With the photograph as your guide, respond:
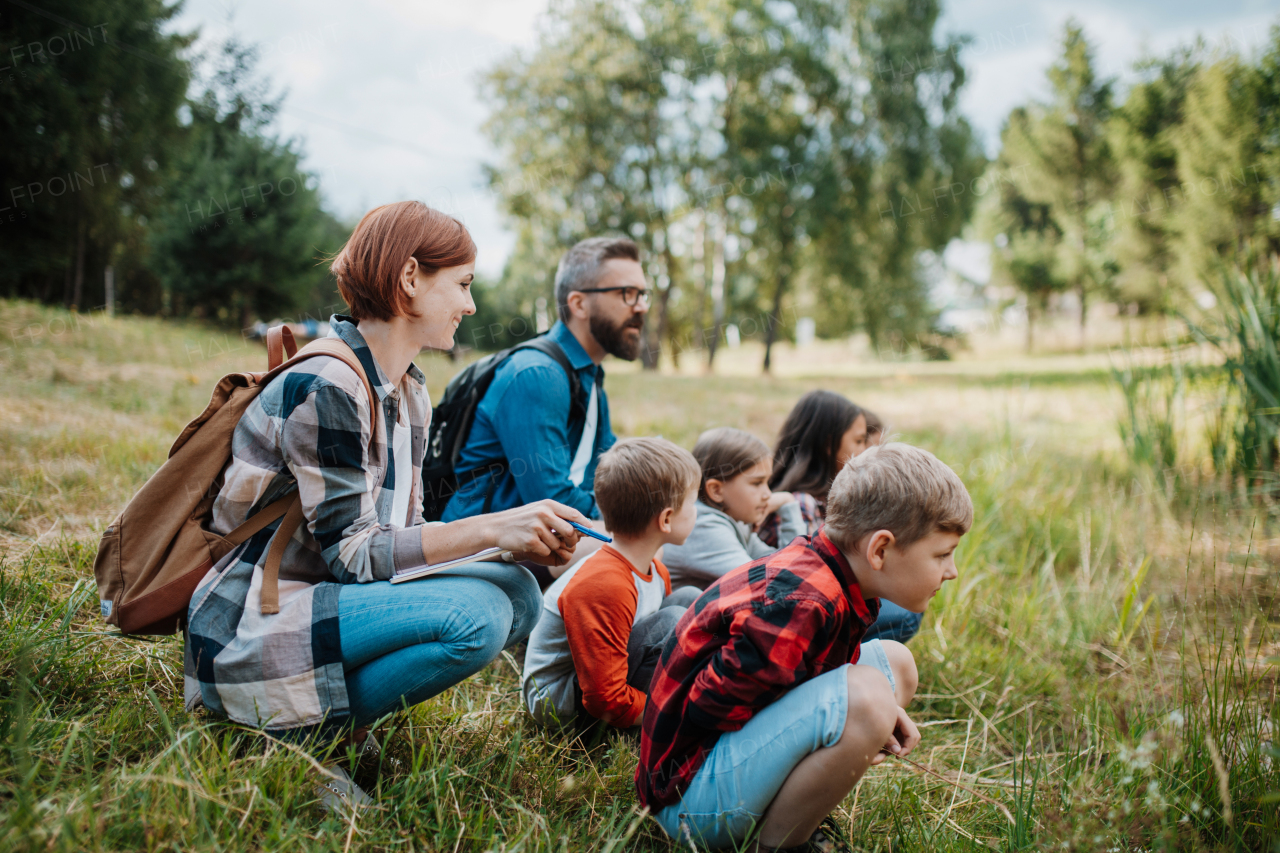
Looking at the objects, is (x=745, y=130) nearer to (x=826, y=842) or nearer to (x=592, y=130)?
(x=592, y=130)

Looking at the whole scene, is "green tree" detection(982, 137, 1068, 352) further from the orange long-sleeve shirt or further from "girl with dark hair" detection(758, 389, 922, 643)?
the orange long-sleeve shirt

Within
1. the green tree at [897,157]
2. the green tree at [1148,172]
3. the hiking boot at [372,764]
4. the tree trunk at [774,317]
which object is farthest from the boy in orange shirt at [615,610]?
the green tree at [1148,172]

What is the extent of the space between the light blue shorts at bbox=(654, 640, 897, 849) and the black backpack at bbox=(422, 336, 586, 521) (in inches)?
48.7

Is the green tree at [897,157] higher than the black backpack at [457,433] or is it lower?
higher

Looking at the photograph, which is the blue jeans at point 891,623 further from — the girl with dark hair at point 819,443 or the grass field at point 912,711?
the girl with dark hair at point 819,443

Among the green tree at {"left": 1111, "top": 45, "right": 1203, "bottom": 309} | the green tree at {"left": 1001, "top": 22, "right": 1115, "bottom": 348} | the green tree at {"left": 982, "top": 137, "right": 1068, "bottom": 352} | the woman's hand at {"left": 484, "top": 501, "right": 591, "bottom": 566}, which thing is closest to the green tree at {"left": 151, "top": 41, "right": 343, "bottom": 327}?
the woman's hand at {"left": 484, "top": 501, "right": 591, "bottom": 566}

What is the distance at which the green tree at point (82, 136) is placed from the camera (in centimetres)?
938

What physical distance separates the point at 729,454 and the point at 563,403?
24.7 inches

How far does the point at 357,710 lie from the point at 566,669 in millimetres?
551

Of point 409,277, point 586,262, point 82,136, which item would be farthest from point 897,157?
point 409,277

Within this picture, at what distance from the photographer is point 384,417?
5.12 feet

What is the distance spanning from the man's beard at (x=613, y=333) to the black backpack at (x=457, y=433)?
22cm

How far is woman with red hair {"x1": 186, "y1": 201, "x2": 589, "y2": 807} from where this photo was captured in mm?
1351

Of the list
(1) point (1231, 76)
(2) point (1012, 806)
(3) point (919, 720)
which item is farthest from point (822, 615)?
(1) point (1231, 76)
